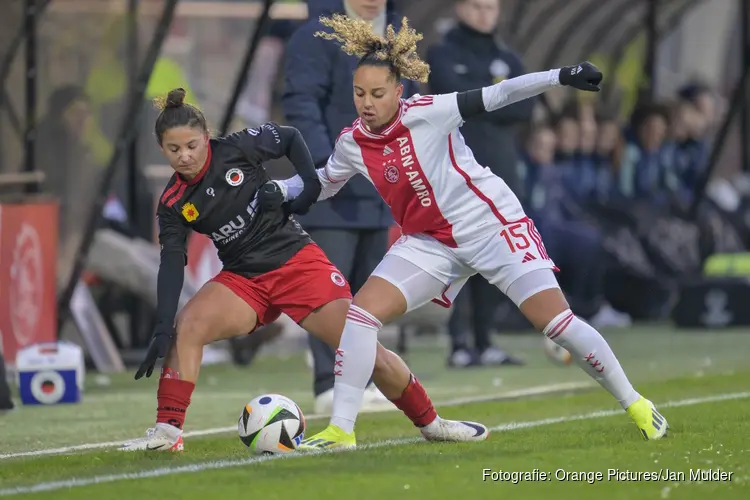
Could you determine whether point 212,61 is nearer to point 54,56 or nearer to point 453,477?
point 54,56

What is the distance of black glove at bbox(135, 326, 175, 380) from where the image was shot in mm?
7017

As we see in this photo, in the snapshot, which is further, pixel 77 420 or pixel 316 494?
pixel 77 420

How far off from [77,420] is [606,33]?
12275 mm

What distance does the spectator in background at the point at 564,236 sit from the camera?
15.8m

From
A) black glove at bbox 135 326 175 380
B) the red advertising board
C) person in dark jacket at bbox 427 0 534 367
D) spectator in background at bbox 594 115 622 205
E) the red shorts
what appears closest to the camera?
black glove at bbox 135 326 175 380

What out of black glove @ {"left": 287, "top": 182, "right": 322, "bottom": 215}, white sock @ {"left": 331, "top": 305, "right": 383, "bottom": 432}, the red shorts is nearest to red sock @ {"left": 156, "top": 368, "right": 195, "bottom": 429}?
the red shorts

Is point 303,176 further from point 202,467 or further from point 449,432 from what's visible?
point 202,467

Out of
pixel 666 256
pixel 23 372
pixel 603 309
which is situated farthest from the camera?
pixel 666 256

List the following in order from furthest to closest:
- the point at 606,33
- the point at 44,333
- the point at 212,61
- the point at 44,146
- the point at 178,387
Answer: the point at 606,33
the point at 212,61
the point at 44,146
the point at 44,333
the point at 178,387

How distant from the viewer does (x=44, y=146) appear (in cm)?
1312

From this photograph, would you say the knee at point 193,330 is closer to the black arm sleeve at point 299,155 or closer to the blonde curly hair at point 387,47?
the black arm sleeve at point 299,155

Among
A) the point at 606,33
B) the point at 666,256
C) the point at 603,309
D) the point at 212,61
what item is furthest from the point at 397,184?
the point at 606,33

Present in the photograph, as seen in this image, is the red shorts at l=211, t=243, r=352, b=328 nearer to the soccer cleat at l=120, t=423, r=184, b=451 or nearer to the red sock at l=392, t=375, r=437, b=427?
the red sock at l=392, t=375, r=437, b=427

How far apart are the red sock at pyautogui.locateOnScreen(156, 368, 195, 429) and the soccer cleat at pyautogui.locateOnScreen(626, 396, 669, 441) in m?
1.92
